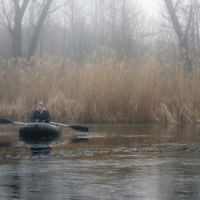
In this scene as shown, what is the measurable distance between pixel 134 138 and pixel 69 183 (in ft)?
21.6

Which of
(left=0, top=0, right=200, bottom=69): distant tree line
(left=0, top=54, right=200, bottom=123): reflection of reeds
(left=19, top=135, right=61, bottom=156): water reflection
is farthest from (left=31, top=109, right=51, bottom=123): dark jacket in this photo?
(left=0, top=0, right=200, bottom=69): distant tree line

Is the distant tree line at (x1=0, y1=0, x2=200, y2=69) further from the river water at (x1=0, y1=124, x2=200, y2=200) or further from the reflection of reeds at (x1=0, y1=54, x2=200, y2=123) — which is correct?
the river water at (x1=0, y1=124, x2=200, y2=200)

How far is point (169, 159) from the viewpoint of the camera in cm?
984

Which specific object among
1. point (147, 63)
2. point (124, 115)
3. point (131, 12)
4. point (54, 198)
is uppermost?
point (131, 12)

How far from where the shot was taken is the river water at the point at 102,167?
22.1 ft

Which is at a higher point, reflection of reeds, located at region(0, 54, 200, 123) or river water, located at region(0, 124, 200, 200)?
reflection of reeds, located at region(0, 54, 200, 123)

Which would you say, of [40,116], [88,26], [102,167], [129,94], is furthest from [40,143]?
[88,26]

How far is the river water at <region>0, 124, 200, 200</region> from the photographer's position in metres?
6.75

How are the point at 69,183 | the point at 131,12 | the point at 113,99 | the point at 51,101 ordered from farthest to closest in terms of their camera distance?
the point at 131,12 → the point at 51,101 → the point at 113,99 → the point at 69,183

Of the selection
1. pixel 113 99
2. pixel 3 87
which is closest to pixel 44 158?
pixel 113 99

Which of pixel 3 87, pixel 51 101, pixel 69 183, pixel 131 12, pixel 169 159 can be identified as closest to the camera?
pixel 69 183

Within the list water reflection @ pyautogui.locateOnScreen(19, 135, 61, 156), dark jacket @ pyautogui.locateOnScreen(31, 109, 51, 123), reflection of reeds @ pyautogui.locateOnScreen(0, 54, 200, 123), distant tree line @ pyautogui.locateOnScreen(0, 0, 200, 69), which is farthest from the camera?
distant tree line @ pyautogui.locateOnScreen(0, 0, 200, 69)

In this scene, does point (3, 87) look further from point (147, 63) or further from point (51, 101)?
point (147, 63)

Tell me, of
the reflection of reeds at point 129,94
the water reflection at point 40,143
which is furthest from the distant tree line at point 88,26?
the water reflection at point 40,143
